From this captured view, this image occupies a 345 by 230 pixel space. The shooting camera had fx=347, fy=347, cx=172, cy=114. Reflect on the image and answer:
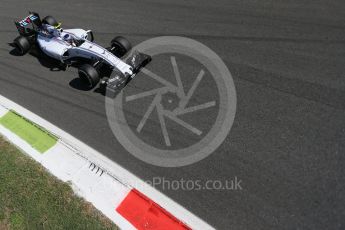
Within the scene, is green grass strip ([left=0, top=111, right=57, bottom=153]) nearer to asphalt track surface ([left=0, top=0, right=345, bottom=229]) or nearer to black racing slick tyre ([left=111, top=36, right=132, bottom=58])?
asphalt track surface ([left=0, top=0, right=345, bottom=229])

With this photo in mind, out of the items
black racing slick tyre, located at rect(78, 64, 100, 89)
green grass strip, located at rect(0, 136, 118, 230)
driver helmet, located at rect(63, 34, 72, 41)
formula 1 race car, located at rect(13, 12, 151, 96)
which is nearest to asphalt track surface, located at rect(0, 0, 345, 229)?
black racing slick tyre, located at rect(78, 64, 100, 89)

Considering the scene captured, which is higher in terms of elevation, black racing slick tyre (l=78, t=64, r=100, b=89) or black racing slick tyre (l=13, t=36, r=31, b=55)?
black racing slick tyre (l=78, t=64, r=100, b=89)

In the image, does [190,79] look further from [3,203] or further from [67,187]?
[3,203]

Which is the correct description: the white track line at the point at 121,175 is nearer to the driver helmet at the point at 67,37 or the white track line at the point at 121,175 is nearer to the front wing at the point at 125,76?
the front wing at the point at 125,76

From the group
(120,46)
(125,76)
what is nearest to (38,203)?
(125,76)

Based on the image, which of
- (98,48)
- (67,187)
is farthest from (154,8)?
(67,187)

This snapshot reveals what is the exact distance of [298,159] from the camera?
7.25 metres

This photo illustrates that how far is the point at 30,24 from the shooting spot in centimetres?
1148

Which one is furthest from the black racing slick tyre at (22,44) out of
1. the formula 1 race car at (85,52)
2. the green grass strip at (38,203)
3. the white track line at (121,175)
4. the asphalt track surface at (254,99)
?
the green grass strip at (38,203)

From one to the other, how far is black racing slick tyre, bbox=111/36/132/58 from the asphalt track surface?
34.4 inches

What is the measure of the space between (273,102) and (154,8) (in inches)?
253

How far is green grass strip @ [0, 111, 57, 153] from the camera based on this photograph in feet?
27.5

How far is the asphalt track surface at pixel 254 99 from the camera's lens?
670 centimetres

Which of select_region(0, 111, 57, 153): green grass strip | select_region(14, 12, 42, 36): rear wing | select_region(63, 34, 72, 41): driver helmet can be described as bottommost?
select_region(0, 111, 57, 153): green grass strip
